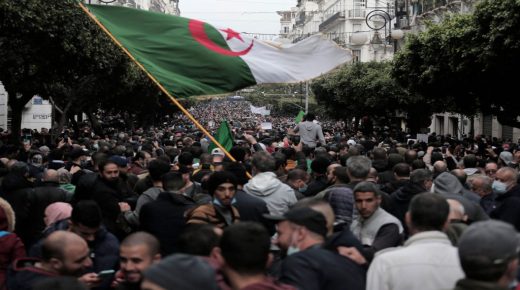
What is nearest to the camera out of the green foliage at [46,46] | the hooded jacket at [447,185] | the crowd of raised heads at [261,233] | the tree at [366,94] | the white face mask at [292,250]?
the crowd of raised heads at [261,233]

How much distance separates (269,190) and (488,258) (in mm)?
4075

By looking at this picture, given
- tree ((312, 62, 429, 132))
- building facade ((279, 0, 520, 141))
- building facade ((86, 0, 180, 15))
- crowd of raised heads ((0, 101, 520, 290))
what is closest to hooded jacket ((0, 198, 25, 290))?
crowd of raised heads ((0, 101, 520, 290))

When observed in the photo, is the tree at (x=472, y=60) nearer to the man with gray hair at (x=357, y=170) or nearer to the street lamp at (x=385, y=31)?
the street lamp at (x=385, y=31)

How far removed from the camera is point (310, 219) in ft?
15.3

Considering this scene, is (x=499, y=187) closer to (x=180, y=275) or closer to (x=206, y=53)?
(x=206, y=53)

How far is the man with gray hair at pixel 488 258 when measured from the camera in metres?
3.63

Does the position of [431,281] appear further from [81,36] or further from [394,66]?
[394,66]

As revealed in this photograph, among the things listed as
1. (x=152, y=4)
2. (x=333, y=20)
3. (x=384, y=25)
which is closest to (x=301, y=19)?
(x=152, y=4)

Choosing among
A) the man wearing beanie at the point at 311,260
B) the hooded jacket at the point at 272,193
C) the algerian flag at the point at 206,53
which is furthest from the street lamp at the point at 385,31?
the man wearing beanie at the point at 311,260

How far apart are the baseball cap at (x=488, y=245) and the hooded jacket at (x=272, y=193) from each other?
3.82m

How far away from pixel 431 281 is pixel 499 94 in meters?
21.8

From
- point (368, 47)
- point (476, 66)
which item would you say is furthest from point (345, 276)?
point (368, 47)

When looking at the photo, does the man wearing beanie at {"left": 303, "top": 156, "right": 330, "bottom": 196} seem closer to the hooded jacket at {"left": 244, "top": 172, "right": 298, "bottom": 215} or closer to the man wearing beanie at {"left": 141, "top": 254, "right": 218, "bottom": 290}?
the hooded jacket at {"left": 244, "top": 172, "right": 298, "bottom": 215}

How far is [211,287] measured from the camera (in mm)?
3510
